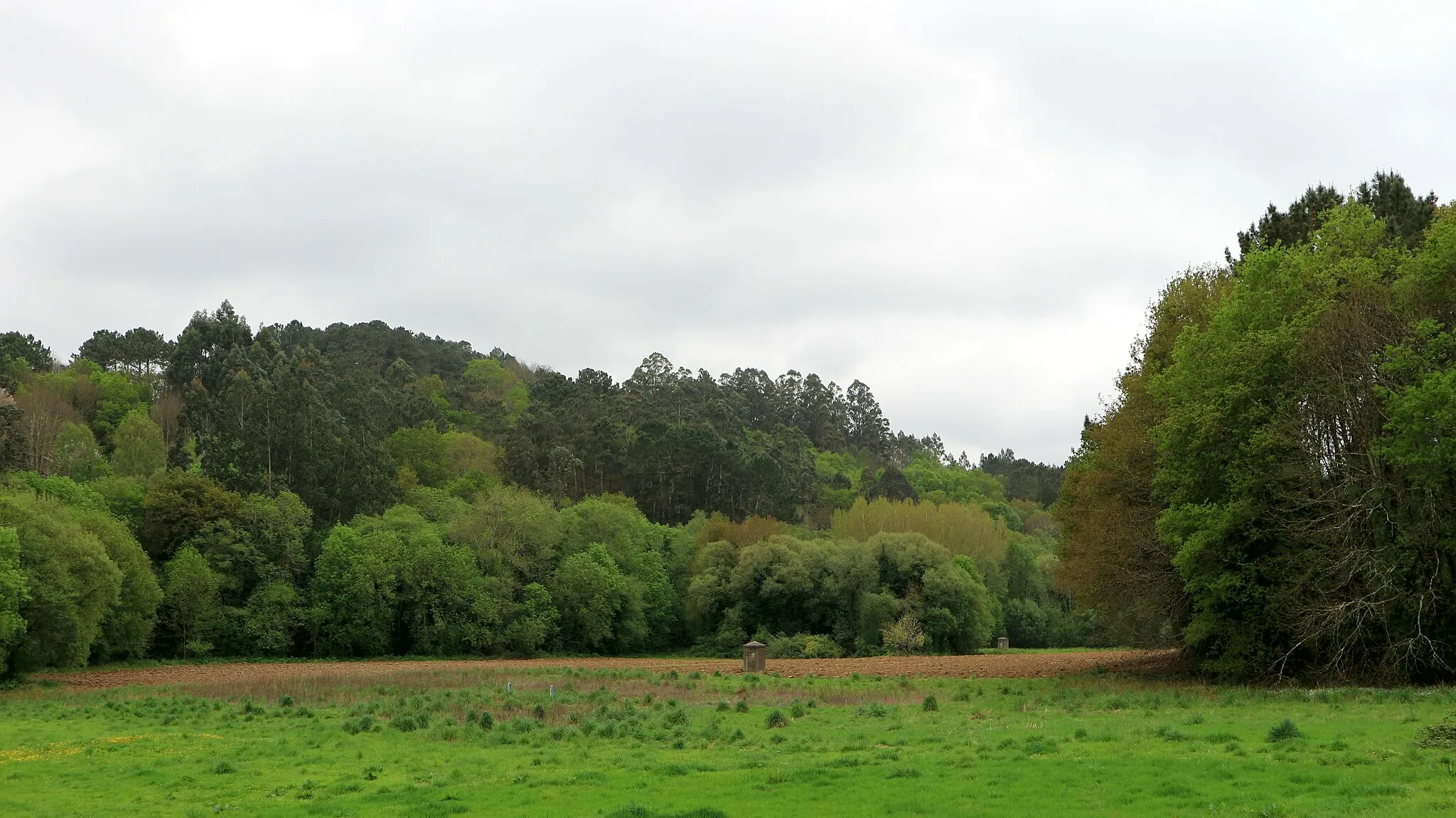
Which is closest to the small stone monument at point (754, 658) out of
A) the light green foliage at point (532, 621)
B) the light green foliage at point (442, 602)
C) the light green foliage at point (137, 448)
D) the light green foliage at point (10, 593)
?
the light green foliage at point (532, 621)

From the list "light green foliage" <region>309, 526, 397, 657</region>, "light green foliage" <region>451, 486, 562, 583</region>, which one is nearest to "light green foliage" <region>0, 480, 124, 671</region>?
"light green foliage" <region>309, 526, 397, 657</region>

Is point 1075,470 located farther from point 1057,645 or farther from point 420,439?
point 420,439

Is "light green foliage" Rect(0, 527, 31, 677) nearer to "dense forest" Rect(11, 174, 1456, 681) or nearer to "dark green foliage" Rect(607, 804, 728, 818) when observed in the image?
"dense forest" Rect(11, 174, 1456, 681)

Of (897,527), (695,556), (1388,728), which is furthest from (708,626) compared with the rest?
(1388,728)

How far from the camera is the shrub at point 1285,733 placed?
17.6 metres

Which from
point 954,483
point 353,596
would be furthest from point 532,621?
point 954,483

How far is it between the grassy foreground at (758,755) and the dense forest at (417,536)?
23.5 meters

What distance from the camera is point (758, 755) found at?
764 inches

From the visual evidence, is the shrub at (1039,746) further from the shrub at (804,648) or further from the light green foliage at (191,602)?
the light green foliage at (191,602)

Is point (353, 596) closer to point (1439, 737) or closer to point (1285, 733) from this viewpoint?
point (1285, 733)

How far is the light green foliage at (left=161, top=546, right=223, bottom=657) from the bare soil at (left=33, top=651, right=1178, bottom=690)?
378 cm

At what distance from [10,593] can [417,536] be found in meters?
30.4

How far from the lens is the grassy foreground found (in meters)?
14.1

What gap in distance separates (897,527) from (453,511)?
38166 mm
